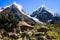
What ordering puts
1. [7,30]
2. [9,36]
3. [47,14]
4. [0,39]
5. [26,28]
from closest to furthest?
[0,39]
[9,36]
[7,30]
[26,28]
[47,14]

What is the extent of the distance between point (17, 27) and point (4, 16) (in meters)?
3.03

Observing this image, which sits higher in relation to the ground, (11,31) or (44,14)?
(44,14)

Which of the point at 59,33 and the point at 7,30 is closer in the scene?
the point at 7,30

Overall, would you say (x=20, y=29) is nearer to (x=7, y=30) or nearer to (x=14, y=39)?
(x=7, y=30)

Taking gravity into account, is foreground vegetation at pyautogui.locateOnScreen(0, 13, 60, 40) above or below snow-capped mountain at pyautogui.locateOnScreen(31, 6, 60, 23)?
below

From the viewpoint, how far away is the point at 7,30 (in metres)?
29.8

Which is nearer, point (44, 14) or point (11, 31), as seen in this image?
point (11, 31)

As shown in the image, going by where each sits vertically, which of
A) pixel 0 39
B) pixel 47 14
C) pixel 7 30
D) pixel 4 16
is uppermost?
pixel 47 14

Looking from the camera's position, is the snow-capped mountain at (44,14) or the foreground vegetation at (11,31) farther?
the snow-capped mountain at (44,14)

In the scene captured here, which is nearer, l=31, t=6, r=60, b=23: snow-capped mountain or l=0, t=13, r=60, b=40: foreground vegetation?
l=0, t=13, r=60, b=40: foreground vegetation

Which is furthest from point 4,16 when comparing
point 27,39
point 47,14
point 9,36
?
point 47,14

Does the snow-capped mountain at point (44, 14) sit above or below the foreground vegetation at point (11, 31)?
above

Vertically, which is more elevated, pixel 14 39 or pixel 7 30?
pixel 7 30

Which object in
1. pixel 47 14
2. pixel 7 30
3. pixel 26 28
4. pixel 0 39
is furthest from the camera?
pixel 47 14
